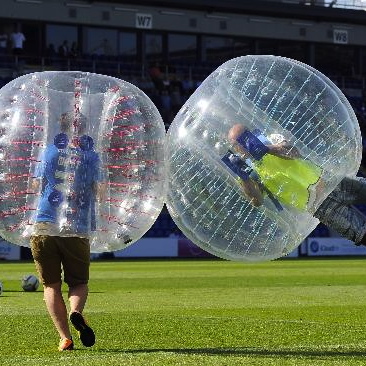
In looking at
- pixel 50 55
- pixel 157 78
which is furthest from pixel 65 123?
pixel 50 55

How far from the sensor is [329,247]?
126 feet

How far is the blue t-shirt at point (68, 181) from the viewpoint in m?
8.21

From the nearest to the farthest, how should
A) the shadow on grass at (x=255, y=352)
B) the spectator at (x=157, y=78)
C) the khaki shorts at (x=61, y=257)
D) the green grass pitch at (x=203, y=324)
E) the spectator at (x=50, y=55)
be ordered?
1. the green grass pitch at (x=203, y=324)
2. the shadow on grass at (x=255, y=352)
3. the khaki shorts at (x=61, y=257)
4. the spectator at (x=157, y=78)
5. the spectator at (x=50, y=55)

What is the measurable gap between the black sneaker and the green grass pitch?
102mm

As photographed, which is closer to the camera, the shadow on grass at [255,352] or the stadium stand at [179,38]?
the shadow on grass at [255,352]

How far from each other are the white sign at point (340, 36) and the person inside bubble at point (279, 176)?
1591 inches

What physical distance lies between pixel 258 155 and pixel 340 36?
4086 cm

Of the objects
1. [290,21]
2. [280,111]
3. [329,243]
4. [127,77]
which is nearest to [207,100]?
[280,111]

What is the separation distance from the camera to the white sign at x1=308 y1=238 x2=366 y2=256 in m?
38.0

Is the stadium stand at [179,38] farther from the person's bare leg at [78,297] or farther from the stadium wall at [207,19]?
the person's bare leg at [78,297]

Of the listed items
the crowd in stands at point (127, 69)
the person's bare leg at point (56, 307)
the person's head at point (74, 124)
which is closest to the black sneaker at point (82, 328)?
the person's bare leg at point (56, 307)

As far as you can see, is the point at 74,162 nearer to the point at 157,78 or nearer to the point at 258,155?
the point at 258,155

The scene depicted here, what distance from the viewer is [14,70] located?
3872 centimetres

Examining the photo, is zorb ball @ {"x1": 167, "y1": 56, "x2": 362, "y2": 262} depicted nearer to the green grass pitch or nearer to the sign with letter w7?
the green grass pitch
